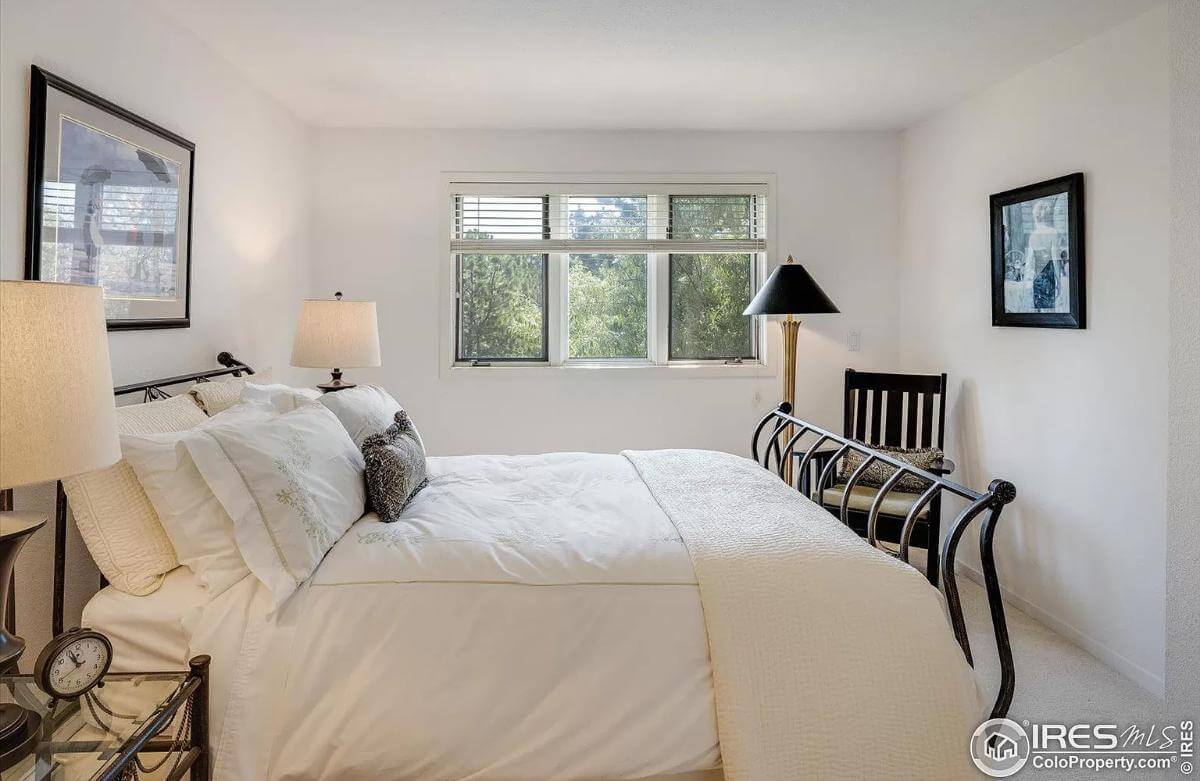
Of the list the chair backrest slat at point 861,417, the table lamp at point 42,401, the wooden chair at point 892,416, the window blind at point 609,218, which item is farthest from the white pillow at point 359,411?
the chair backrest slat at point 861,417

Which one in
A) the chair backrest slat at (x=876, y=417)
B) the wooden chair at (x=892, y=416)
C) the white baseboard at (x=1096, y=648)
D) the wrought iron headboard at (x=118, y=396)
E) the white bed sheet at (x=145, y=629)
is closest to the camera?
the white bed sheet at (x=145, y=629)

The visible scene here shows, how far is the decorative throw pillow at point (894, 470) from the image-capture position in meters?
3.43

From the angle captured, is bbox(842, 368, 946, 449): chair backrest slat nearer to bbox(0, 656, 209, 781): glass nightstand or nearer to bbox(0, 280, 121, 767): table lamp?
bbox(0, 656, 209, 781): glass nightstand

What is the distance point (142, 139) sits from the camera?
95.3 inches

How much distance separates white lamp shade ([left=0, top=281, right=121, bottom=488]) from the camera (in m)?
1.08

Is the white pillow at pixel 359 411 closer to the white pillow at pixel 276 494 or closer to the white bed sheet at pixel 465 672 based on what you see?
the white pillow at pixel 276 494

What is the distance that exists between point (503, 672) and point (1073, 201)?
2.97 meters

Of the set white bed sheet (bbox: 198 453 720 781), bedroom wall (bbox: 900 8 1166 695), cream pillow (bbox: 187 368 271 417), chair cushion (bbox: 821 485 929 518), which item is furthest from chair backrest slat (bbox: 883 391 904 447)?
cream pillow (bbox: 187 368 271 417)

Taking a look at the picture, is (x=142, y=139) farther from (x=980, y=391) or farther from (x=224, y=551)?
(x=980, y=391)

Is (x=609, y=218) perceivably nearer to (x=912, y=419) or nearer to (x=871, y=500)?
(x=912, y=419)

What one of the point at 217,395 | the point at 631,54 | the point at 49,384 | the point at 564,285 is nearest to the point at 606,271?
the point at 564,285

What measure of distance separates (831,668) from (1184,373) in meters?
1.89

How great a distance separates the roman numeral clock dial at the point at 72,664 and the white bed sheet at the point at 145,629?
32 centimetres

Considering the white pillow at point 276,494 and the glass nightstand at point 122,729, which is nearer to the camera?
the glass nightstand at point 122,729
